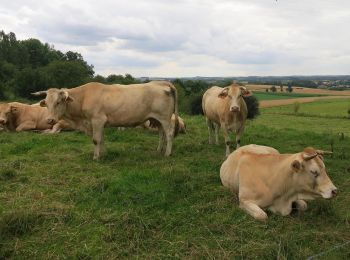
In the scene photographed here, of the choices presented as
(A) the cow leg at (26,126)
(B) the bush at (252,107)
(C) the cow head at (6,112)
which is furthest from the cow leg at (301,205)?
(B) the bush at (252,107)

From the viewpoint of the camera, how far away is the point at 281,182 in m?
6.89

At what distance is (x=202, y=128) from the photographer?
18.5 m

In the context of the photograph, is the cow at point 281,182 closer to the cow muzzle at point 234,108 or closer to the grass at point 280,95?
the cow muzzle at point 234,108

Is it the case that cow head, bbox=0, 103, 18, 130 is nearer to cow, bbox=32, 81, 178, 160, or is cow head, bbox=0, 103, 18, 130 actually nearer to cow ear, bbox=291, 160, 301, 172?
cow, bbox=32, 81, 178, 160

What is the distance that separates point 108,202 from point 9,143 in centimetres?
723

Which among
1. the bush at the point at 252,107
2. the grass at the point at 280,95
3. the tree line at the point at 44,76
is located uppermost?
the tree line at the point at 44,76

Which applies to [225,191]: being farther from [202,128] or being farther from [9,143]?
[202,128]

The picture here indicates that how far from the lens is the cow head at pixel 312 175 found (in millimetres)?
6562

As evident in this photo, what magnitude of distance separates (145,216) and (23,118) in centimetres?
1125

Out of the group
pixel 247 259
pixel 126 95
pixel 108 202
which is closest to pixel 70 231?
pixel 108 202

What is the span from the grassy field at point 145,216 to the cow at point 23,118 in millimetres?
5630

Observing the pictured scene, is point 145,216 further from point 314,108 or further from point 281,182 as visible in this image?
point 314,108

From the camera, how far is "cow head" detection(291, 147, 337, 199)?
656 cm

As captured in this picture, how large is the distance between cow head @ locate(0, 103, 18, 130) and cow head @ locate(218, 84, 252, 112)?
27.0ft
